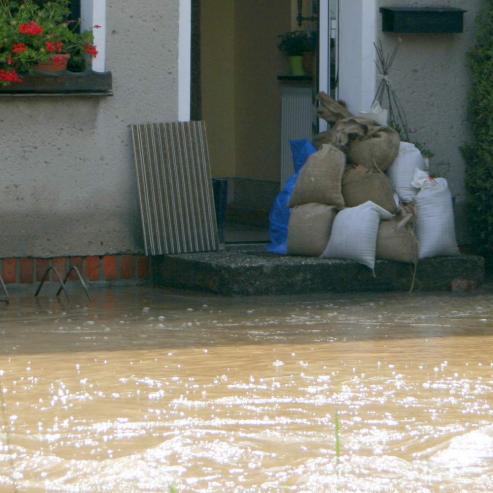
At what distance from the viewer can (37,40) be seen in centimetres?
890

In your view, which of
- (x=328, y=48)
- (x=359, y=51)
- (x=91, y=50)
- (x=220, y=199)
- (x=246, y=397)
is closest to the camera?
(x=246, y=397)

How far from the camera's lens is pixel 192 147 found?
9.48 metres

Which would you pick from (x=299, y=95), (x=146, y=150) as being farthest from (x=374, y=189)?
(x=299, y=95)

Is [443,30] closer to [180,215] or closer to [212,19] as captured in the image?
[180,215]

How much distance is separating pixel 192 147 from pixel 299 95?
2.42 meters

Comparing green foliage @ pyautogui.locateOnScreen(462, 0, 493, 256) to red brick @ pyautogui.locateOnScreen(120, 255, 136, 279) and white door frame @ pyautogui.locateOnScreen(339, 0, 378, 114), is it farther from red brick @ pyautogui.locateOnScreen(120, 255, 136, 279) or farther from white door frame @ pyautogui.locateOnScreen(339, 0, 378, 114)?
red brick @ pyautogui.locateOnScreen(120, 255, 136, 279)

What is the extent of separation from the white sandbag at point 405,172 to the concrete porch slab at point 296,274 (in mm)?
503

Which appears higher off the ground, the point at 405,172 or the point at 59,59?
the point at 59,59

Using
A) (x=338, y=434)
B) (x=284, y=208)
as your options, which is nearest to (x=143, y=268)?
(x=284, y=208)

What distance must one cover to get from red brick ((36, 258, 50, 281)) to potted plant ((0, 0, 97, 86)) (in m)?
1.19

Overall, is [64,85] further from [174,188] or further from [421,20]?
[421,20]

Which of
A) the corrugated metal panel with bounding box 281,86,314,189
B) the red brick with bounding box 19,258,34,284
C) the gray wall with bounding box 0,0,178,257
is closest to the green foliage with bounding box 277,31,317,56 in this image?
the corrugated metal panel with bounding box 281,86,314,189

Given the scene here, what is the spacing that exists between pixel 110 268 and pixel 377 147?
1972 millimetres

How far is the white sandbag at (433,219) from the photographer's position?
937cm
